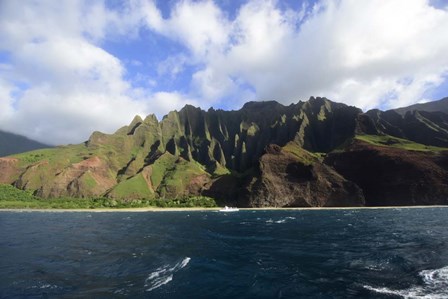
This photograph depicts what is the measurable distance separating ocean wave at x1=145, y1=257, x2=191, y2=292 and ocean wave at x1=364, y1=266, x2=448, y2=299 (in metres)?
19.8

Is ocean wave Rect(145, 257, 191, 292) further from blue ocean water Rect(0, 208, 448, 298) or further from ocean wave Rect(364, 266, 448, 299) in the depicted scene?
ocean wave Rect(364, 266, 448, 299)

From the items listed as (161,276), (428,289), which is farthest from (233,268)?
(428,289)

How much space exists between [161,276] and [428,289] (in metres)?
26.0

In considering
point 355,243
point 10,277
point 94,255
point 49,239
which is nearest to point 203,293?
point 10,277

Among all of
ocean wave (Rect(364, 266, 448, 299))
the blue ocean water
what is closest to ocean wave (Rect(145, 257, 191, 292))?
the blue ocean water

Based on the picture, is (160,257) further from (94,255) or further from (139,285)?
(139,285)

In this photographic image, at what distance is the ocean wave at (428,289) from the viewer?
2892 cm

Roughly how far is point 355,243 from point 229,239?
75.3 ft

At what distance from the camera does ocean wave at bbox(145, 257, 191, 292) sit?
35.0 meters

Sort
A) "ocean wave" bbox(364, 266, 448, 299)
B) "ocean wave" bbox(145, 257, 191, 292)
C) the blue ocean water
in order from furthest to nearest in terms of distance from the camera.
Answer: "ocean wave" bbox(145, 257, 191, 292), the blue ocean water, "ocean wave" bbox(364, 266, 448, 299)

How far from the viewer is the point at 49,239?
72.3m

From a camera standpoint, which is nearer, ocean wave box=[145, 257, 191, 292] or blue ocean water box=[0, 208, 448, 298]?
blue ocean water box=[0, 208, 448, 298]

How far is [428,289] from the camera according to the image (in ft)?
100

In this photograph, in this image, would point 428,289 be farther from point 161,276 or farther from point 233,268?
point 161,276
